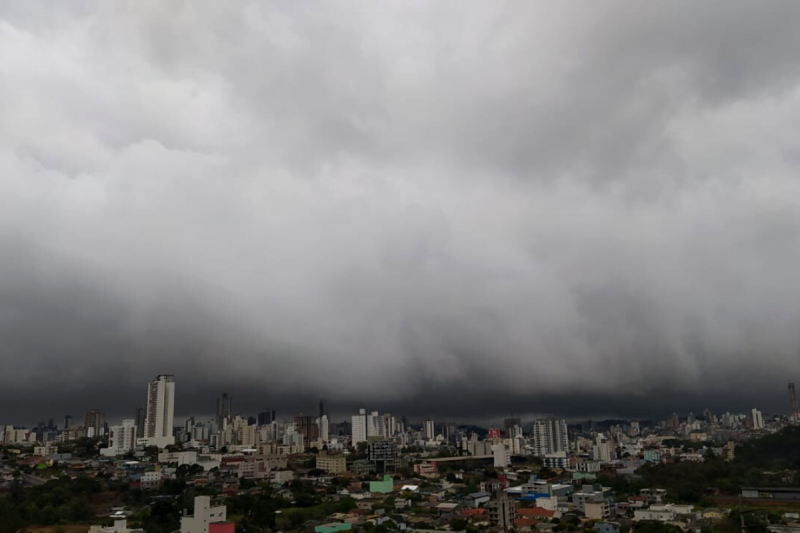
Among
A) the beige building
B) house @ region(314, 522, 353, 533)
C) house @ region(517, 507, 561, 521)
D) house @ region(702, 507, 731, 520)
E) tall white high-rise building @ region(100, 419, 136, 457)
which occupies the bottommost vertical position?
house @ region(702, 507, 731, 520)

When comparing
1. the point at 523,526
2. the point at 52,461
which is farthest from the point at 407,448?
the point at 523,526

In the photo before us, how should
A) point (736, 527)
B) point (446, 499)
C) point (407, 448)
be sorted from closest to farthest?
point (736, 527)
point (446, 499)
point (407, 448)

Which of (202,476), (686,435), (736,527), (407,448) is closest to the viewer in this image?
(736,527)

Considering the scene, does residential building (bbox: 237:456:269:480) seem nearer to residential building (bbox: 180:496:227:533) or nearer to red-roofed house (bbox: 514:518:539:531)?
residential building (bbox: 180:496:227:533)

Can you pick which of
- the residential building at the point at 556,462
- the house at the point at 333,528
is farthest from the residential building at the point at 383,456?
the house at the point at 333,528

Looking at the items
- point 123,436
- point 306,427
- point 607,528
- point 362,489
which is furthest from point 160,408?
point 607,528

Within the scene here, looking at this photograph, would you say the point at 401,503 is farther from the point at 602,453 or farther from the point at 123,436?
the point at 602,453

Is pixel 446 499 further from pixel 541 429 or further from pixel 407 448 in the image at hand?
pixel 541 429

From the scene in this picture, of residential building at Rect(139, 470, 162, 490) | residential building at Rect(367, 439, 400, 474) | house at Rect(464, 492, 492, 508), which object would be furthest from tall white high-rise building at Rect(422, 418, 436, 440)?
residential building at Rect(139, 470, 162, 490)
